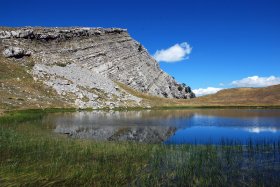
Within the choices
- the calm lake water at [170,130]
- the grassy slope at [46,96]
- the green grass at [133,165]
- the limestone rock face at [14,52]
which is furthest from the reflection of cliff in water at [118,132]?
the limestone rock face at [14,52]

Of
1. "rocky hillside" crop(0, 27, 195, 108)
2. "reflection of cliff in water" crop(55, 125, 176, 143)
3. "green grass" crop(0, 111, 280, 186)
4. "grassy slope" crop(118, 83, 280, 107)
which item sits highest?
"rocky hillside" crop(0, 27, 195, 108)

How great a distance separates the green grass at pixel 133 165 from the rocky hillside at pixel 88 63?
78.1 metres

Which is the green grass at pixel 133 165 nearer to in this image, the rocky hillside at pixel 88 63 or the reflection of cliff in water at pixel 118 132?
the reflection of cliff in water at pixel 118 132

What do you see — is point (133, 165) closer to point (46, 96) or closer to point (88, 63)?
point (46, 96)

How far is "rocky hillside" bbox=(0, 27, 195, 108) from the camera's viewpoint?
387ft

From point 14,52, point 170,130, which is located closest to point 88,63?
point 14,52

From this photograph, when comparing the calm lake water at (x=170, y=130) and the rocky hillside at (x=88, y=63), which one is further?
the rocky hillside at (x=88, y=63)

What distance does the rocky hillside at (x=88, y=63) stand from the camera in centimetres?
11806

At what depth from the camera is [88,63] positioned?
148 meters

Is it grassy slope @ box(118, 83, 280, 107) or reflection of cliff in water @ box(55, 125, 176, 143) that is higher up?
grassy slope @ box(118, 83, 280, 107)

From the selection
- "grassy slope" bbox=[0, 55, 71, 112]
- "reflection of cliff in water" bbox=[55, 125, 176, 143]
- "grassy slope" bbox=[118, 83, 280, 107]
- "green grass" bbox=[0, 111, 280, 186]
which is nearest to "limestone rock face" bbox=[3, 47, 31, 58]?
"grassy slope" bbox=[0, 55, 71, 112]

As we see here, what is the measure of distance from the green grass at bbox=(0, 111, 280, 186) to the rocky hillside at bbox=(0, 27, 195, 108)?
78126 mm

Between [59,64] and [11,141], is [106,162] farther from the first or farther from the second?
[59,64]

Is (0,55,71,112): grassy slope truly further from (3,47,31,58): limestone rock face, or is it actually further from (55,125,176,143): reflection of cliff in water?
(55,125,176,143): reflection of cliff in water
